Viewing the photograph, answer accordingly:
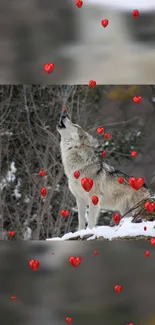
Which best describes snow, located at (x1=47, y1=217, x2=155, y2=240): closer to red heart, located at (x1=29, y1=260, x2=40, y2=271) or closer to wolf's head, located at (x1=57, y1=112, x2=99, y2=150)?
red heart, located at (x1=29, y1=260, x2=40, y2=271)

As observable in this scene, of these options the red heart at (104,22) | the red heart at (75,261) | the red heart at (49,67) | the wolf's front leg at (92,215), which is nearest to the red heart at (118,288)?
the red heart at (75,261)

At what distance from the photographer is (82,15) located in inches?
128

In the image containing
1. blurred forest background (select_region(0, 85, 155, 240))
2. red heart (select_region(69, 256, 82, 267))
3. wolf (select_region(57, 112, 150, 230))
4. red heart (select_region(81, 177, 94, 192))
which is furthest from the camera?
blurred forest background (select_region(0, 85, 155, 240))

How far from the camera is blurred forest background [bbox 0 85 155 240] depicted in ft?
14.6

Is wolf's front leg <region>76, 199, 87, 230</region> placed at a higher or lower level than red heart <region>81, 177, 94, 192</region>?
lower

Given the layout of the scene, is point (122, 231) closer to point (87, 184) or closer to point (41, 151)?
point (87, 184)

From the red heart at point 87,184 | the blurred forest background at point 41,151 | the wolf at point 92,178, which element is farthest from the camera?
the blurred forest background at point 41,151

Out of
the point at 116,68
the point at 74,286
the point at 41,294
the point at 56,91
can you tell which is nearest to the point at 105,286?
the point at 74,286

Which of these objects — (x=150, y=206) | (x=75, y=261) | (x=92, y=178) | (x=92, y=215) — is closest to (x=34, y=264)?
(x=75, y=261)

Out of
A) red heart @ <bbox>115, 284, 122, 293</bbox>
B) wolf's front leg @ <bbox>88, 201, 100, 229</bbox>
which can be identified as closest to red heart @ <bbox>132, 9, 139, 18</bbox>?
wolf's front leg @ <bbox>88, 201, 100, 229</bbox>

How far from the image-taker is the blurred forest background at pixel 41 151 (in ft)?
14.6

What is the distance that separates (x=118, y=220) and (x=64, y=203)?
1145mm

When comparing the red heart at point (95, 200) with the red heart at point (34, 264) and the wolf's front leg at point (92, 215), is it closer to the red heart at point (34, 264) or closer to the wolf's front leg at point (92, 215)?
the wolf's front leg at point (92, 215)

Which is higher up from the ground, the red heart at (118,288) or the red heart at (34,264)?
the red heart at (34,264)
